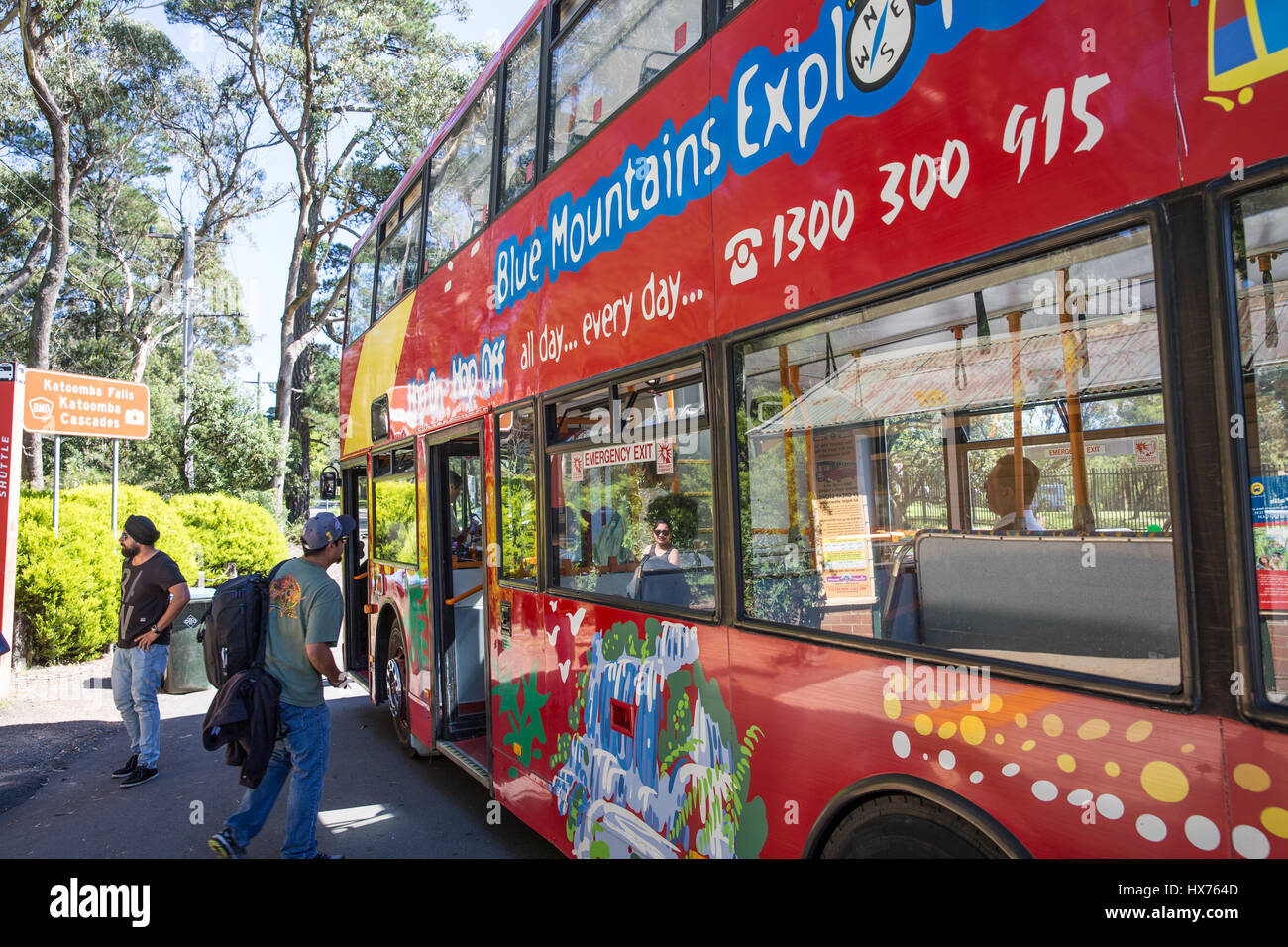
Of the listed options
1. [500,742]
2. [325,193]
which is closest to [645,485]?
[500,742]

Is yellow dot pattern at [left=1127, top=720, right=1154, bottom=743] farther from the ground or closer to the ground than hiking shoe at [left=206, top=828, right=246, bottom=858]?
farther from the ground

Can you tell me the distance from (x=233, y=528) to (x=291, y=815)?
40.8 ft

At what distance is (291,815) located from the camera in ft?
14.3

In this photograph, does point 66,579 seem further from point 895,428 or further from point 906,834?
point 906,834

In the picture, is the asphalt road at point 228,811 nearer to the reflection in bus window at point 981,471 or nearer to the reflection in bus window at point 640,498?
the reflection in bus window at point 640,498

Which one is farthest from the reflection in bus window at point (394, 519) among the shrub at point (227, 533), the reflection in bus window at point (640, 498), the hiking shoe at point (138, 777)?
the shrub at point (227, 533)

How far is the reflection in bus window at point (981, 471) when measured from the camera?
6.34 ft

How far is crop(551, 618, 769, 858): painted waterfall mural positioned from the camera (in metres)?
2.83

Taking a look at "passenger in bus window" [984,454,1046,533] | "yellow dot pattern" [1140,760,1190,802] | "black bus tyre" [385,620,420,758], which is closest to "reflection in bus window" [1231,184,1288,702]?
"yellow dot pattern" [1140,760,1190,802]

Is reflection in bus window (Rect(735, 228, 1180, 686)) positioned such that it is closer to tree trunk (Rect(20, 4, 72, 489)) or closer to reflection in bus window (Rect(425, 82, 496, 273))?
reflection in bus window (Rect(425, 82, 496, 273))

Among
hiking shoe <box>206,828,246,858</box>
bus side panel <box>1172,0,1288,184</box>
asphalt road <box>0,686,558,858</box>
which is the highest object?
bus side panel <box>1172,0,1288,184</box>

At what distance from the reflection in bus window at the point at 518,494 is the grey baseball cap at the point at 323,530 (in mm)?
857

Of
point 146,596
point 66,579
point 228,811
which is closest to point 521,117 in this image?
point 146,596
